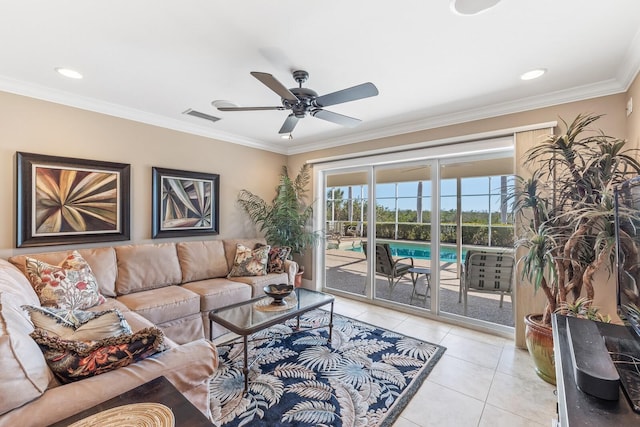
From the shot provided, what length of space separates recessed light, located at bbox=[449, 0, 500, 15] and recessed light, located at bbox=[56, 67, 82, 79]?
2932mm

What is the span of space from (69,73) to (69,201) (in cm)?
125

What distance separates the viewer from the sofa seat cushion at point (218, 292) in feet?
9.70

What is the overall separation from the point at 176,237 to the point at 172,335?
1403 millimetres

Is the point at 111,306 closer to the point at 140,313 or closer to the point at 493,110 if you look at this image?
the point at 140,313

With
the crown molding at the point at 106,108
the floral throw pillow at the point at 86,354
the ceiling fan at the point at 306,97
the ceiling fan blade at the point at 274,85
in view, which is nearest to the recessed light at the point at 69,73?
the crown molding at the point at 106,108

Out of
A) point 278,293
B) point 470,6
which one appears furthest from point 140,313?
point 470,6

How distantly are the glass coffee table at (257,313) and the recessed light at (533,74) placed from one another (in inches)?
105

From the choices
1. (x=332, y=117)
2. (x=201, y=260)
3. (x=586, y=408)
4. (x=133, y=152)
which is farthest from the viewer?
(x=201, y=260)

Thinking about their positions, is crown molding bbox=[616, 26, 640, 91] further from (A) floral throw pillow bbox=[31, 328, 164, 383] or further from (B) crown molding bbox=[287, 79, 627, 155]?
(A) floral throw pillow bbox=[31, 328, 164, 383]

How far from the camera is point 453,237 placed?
11.6ft

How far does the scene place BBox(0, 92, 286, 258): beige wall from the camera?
8.49ft

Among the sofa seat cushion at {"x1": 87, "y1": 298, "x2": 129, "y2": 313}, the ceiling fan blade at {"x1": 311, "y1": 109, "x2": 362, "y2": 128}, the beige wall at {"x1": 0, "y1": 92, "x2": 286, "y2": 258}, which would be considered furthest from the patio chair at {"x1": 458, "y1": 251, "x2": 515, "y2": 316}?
the sofa seat cushion at {"x1": 87, "y1": 298, "x2": 129, "y2": 313}

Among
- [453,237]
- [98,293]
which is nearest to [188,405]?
[98,293]

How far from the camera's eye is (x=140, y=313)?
2.52 meters
